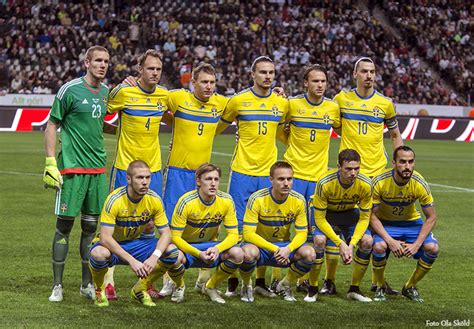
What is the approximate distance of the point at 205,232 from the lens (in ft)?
28.7

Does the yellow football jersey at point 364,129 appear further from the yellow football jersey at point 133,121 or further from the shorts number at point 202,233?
the yellow football jersey at point 133,121

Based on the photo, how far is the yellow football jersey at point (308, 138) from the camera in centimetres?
967

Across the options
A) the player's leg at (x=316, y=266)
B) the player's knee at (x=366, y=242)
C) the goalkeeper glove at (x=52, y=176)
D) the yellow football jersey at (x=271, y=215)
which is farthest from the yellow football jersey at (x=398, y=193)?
the goalkeeper glove at (x=52, y=176)

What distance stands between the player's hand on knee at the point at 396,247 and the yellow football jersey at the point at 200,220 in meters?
1.49

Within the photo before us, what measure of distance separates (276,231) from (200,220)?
31.4 inches

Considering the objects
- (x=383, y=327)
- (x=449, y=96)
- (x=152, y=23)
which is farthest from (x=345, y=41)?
(x=383, y=327)

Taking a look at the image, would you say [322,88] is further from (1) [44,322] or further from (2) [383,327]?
(1) [44,322]

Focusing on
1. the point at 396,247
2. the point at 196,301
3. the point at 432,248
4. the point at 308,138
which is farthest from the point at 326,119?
the point at 196,301

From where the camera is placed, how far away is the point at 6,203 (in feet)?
49.9

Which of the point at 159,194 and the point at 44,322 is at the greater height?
the point at 159,194

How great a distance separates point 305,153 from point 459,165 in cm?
1517

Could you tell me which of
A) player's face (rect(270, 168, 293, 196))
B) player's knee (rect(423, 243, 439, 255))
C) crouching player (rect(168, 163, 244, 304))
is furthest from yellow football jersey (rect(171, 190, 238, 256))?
player's knee (rect(423, 243, 439, 255))

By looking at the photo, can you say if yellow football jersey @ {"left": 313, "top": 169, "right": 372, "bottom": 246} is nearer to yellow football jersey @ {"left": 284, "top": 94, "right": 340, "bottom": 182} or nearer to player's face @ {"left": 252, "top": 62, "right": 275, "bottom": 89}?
yellow football jersey @ {"left": 284, "top": 94, "right": 340, "bottom": 182}

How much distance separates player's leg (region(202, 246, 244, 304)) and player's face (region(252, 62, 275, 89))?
74.8 inches
